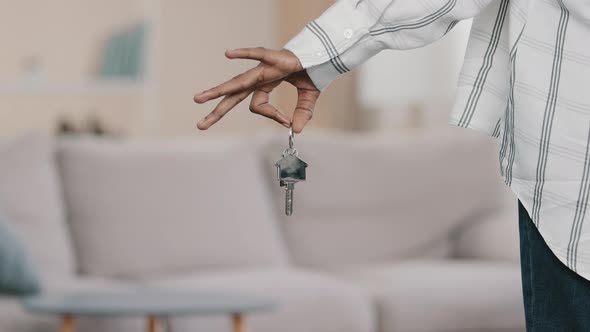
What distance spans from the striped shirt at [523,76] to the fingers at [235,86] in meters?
0.05

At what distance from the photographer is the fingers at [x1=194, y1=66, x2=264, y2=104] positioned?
2.93 ft

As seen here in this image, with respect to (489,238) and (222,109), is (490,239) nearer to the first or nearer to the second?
(489,238)

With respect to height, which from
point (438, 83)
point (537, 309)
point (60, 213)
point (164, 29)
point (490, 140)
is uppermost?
point (164, 29)

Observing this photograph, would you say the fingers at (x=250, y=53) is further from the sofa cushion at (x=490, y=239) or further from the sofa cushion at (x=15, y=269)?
the sofa cushion at (x=490, y=239)

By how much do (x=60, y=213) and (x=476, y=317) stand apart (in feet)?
3.88

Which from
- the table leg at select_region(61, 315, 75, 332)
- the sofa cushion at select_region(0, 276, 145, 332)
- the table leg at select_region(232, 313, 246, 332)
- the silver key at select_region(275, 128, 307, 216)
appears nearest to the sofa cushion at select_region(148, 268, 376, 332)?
the sofa cushion at select_region(0, 276, 145, 332)

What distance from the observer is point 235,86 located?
901mm

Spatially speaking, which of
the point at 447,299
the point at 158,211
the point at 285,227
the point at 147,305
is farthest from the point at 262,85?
the point at 285,227

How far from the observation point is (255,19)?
4.95 metres

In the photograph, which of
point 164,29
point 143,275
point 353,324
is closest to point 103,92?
point 164,29

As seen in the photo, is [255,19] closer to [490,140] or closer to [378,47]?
[490,140]

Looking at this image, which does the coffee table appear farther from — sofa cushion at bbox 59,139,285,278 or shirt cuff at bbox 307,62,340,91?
shirt cuff at bbox 307,62,340,91

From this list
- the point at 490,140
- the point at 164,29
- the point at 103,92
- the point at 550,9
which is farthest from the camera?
the point at 164,29

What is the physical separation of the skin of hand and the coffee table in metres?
1.32
